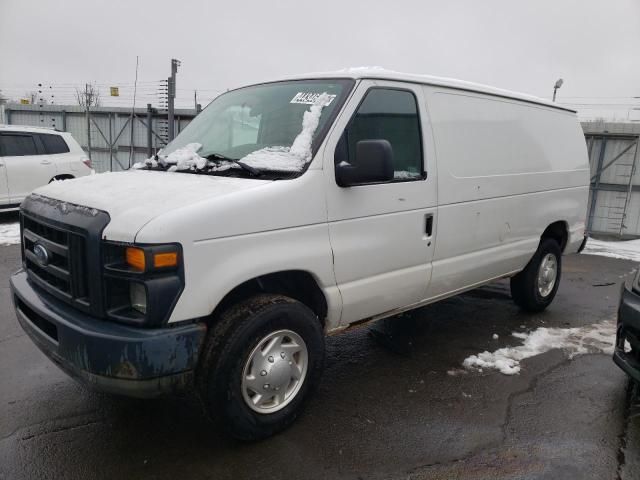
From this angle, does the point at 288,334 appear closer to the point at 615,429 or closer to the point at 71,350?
the point at 71,350

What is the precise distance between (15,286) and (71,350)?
951 mm

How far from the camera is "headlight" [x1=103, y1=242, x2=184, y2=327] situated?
2.35 meters

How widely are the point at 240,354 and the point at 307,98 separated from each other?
69.0 inches

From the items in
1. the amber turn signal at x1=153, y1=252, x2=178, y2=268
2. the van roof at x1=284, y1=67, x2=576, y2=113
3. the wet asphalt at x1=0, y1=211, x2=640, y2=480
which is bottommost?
the wet asphalt at x1=0, y1=211, x2=640, y2=480

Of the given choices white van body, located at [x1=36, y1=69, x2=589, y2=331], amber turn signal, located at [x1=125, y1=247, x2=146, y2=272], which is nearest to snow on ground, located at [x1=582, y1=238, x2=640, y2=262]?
white van body, located at [x1=36, y1=69, x2=589, y2=331]

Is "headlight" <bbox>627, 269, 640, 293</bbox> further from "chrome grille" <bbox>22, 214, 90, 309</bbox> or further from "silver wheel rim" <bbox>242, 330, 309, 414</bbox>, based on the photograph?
"chrome grille" <bbox>22, 214, 90, 309</bbox>

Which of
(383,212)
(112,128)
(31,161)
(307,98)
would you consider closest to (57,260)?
(307,98)

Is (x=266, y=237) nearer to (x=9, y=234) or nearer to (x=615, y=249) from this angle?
(x=9, y=234)

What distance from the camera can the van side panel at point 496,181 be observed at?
3863 mm

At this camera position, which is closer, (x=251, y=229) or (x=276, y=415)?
(x=251, y=229)

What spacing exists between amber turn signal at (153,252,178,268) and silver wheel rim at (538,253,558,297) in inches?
166

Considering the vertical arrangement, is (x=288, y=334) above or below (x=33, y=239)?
below

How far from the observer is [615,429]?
3215mm

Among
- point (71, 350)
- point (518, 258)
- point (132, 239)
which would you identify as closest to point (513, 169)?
point (518, 258)
